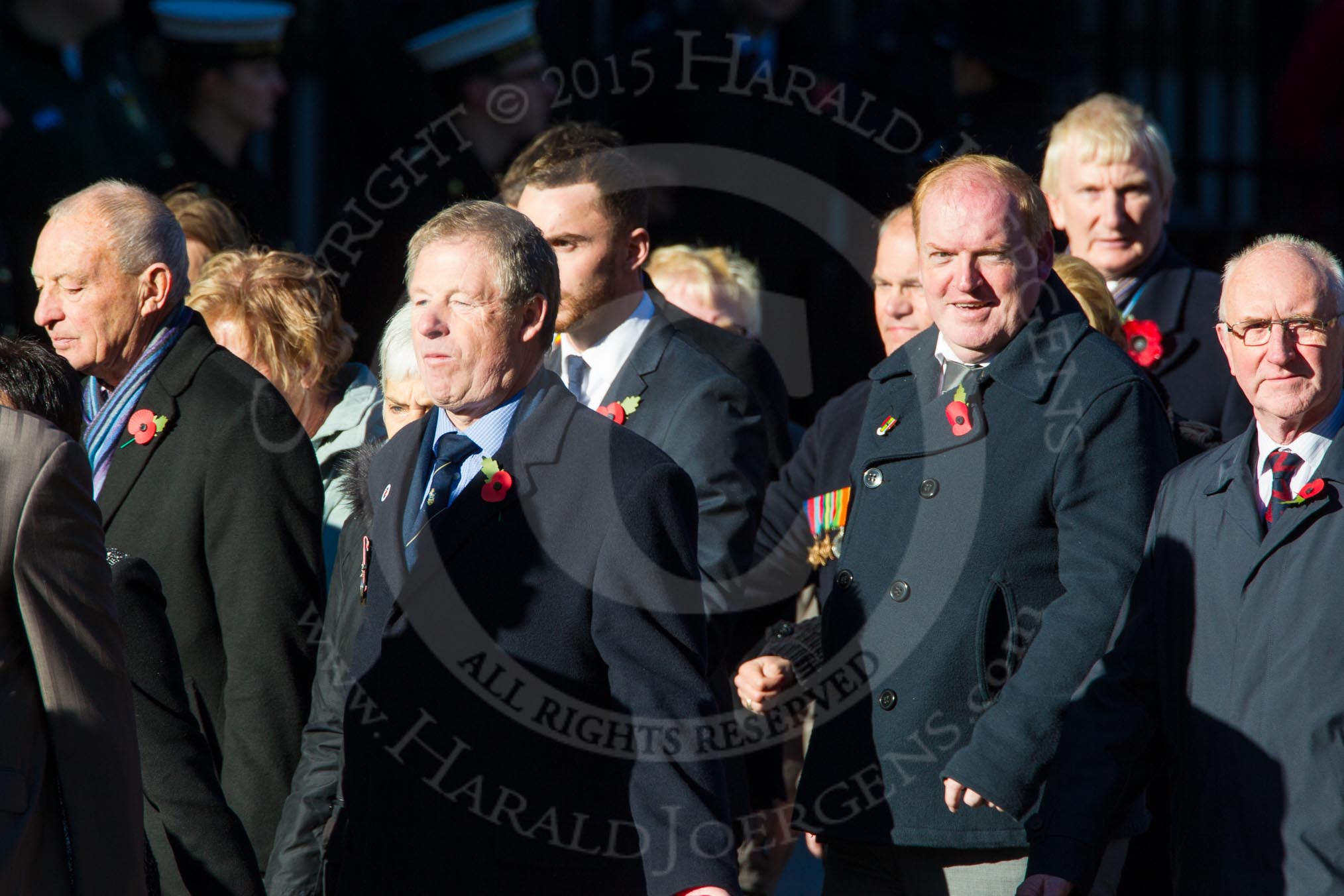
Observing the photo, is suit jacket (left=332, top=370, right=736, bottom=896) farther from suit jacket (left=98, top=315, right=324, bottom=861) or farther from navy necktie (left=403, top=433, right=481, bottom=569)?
suit jacket (left=98, top=315, right=324, bottom=861)

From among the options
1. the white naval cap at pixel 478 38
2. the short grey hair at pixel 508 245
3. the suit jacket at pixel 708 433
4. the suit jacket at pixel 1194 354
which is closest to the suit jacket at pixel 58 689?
the short grey hair at pixel 508 245

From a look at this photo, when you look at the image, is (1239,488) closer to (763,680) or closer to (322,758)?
(763,680)

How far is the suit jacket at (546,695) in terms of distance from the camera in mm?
2760

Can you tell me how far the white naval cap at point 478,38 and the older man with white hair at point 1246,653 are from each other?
397cm

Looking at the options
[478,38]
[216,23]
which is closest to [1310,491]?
[478,38]

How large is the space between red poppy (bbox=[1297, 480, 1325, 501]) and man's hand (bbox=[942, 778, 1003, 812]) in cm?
75

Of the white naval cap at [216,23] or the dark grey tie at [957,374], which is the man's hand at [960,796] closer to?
the dark grey tie at [957,374]

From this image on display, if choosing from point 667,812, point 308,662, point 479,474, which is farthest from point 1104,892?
point 308,662

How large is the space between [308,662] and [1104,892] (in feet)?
5.59

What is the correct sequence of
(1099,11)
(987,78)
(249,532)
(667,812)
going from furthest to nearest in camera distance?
(1099,11) < (987,78) < (249,532) < (667,812)

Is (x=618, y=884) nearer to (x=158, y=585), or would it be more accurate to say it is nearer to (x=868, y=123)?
(x=158, y=585)

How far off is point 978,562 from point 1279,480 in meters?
0.55

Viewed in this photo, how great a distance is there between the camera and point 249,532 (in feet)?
11.9

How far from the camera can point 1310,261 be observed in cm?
297
